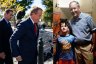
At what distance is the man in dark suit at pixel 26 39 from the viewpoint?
4422 mm

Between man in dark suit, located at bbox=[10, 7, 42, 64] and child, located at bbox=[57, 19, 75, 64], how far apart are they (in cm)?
59

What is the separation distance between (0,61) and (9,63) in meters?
0.27

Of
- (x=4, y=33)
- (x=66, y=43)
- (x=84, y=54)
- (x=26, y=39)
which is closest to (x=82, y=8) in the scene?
(x=66, y=43)

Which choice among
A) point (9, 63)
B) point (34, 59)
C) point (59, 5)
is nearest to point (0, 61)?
point (9, 63)

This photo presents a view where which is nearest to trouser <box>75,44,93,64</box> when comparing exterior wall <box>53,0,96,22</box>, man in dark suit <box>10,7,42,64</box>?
exterior wall <box>53,0,96,22</box>

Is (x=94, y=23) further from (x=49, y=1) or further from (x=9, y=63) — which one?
(x=49, y=1)

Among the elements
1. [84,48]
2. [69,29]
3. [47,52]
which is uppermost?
[69,29]

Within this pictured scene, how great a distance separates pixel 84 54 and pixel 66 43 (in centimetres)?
37

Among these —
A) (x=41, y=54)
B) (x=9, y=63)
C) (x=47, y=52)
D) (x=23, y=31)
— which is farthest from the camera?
(x=47, y=52)

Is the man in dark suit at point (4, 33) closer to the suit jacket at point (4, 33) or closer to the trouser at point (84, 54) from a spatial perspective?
the suit jacket at point (4, 33)

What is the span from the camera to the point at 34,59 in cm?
473

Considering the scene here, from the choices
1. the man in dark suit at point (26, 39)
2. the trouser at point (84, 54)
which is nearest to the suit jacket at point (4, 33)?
the man in dark suit at point (26, 39)

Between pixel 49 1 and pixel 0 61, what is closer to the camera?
pixel 0 61

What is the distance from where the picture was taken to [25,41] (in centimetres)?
454
